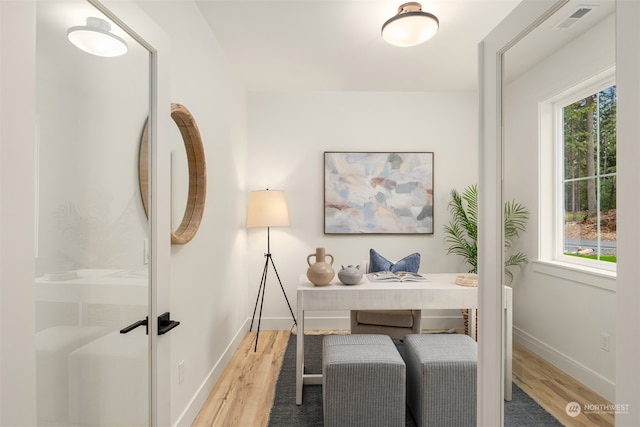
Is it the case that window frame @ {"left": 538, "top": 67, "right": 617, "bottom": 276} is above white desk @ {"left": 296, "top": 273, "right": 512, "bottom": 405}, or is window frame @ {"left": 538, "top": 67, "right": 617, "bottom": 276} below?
above

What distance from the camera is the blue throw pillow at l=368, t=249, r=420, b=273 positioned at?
3.05 meters

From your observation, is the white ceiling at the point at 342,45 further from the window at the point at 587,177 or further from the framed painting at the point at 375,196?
the window at the point at 587,177

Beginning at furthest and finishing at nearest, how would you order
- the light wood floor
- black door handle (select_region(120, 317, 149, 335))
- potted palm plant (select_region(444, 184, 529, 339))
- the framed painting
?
the framed painting → potted palm plant (select_region(444, 184, 529, 339)) → black door handle (select_region(120, 317, 149, 335)) → the light wood floor

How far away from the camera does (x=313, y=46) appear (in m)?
2.85

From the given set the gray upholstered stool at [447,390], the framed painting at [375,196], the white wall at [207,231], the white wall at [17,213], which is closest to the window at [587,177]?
the white wall at [17,213]

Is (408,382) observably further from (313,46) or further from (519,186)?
(313,46)

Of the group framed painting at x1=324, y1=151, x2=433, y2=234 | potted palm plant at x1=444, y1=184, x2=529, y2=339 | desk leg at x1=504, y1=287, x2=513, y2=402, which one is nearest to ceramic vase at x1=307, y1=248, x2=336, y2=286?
framed painting at x1=324, y1=151, x2=433, y2=234

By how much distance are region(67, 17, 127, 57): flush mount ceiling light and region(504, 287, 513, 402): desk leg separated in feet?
4.88

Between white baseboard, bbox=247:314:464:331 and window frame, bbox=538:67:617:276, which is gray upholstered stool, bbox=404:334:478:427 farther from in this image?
white baseboard, bbox=247:314:464:331

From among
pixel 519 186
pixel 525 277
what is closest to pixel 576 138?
pixel 519 186

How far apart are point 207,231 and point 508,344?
205cm

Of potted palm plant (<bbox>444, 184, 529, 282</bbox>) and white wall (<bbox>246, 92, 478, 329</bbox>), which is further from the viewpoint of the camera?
white wall (<bbox>246, 92, 478, 329</bbox>)

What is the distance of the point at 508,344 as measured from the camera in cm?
106

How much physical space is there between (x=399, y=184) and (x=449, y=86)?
1.22m
